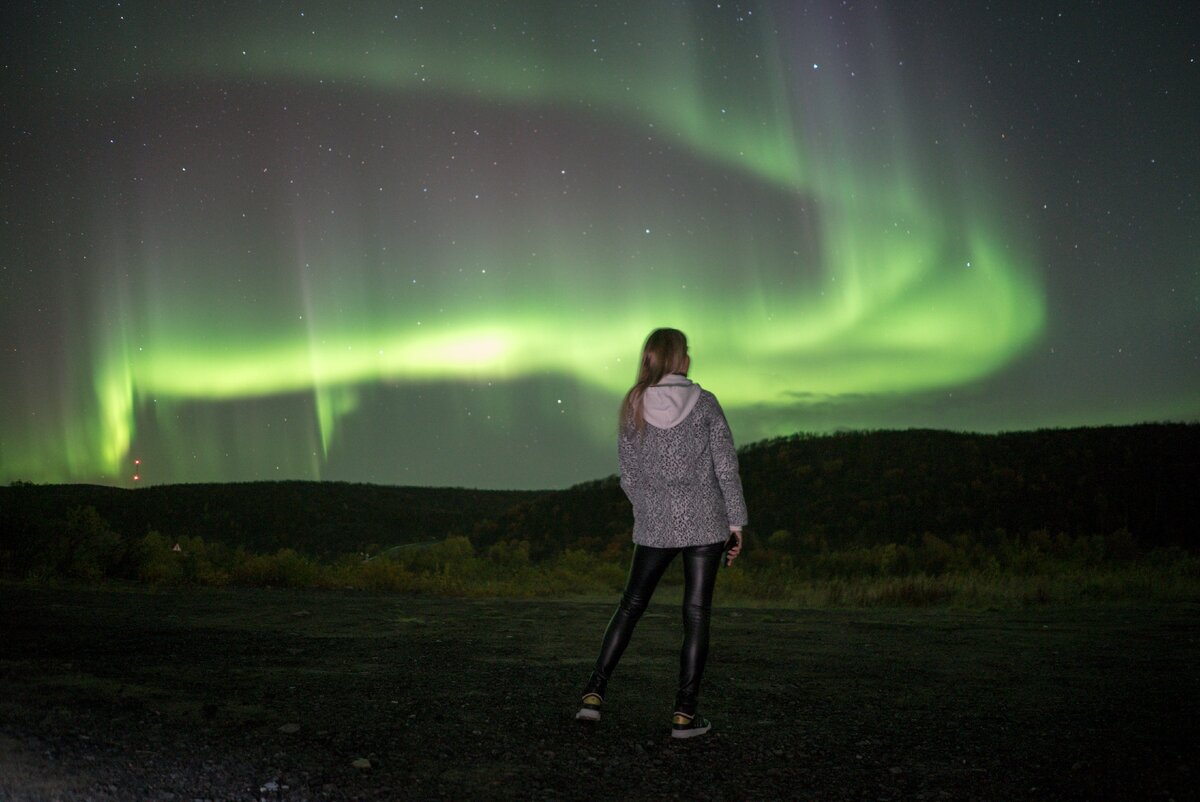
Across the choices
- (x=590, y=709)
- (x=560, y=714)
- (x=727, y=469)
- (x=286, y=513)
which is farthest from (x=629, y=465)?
(x=286, y=513)

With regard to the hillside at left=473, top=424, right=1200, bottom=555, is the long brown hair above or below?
above

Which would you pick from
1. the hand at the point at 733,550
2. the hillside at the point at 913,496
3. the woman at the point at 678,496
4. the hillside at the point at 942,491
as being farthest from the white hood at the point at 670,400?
the hillside at the point at 942,491

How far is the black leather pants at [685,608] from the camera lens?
4.74 meters

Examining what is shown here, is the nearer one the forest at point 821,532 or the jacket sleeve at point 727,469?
the jacket sleeve at point 727,469

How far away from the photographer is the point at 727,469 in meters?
4.77

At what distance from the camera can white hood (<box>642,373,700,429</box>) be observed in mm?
4852

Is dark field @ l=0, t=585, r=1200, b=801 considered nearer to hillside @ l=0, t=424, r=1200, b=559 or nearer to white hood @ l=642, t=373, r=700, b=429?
white hood @ l=642, t=373, r=700, b=429

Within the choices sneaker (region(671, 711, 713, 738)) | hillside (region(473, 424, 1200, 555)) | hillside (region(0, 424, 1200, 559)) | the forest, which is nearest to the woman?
sneaker (region(671, 711, 713, 738))

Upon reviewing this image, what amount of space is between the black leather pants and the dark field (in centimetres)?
30

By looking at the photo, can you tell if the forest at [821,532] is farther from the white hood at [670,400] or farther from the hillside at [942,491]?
the white hood at [670,400]

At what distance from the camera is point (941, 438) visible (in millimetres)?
48125

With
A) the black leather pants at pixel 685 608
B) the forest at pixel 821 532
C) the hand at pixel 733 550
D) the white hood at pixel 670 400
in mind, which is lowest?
the forest at pixel 821 532

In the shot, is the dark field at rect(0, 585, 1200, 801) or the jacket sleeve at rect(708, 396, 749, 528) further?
the jacket sleeve at rect(708, 396, 749, 528)

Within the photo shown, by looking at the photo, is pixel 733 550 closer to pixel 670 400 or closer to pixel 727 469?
pixel 727 469
